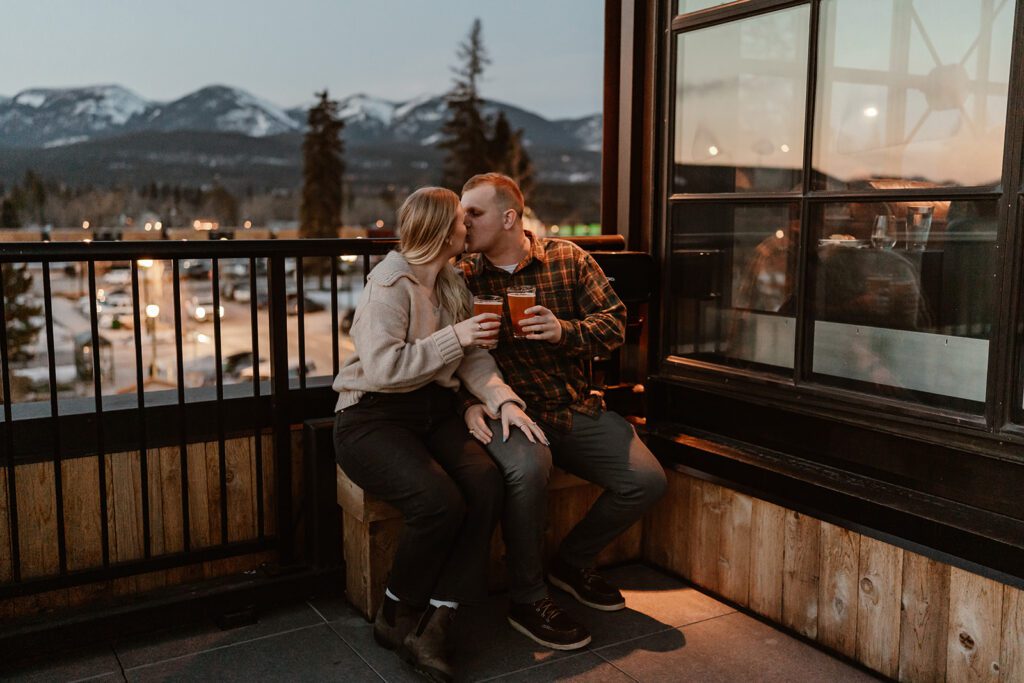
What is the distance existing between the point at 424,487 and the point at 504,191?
3.19ft

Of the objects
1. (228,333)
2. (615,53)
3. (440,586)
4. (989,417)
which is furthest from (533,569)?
(228,333)

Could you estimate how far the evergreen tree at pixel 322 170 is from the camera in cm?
5675

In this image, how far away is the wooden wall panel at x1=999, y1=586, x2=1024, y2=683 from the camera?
2076 mm

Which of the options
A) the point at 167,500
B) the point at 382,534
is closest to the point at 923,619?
the point at 382,534

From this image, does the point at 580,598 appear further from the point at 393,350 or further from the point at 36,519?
the point at 36,519

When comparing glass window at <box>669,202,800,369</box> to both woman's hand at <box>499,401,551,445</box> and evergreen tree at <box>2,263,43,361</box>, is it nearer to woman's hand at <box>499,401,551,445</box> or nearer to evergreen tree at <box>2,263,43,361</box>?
woman's hand at <box>499,401,551,445</box>

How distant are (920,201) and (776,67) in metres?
0.73

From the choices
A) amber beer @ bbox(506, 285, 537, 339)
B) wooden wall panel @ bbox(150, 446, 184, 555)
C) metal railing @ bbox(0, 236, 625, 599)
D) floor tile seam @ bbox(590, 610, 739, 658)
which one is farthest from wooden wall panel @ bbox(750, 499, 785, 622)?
wooden wall panel @ bbox(150, 446, 184, 555)

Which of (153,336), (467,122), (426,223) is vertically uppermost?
(467,122)

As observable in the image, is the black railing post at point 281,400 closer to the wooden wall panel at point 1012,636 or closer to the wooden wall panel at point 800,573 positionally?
the wooden wall panel at point 800,573

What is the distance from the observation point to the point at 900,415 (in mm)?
2447

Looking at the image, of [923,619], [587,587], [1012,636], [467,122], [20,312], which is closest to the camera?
[1012,636]

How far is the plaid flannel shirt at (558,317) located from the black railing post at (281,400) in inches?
24.2

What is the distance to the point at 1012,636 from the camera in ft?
6.89
